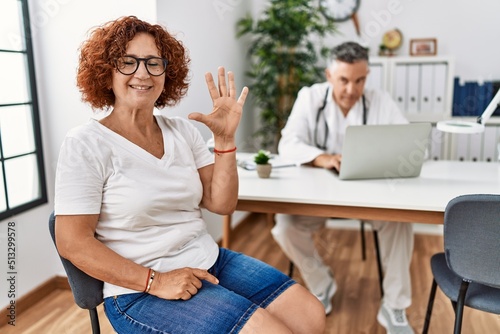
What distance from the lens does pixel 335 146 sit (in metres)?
2.46

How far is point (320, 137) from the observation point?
8.11 feet

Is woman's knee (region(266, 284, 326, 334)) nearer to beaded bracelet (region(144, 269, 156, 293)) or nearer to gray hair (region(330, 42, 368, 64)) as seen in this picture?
beaded bracelet (region(144, 269, 156, 293))

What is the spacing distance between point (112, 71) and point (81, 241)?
1.60ft

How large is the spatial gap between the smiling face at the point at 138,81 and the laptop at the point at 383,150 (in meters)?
0.81

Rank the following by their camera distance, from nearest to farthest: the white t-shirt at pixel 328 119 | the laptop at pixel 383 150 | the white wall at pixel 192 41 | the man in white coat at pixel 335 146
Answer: the laptop at pixel 383 150, the man in white coat at pixel 335 146, the white wall at pixel 192 41, the white t-shirt at pixel 328 119

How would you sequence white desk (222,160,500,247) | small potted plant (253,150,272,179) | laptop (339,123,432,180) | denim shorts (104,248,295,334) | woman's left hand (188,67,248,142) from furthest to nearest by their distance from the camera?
small potted plant (253,150,272,179) < laptop (339,123,432,180) < white desk (222,160,500,247) < woman's left hand (188,67,248,142) < denim shorts (104,248,295,334)

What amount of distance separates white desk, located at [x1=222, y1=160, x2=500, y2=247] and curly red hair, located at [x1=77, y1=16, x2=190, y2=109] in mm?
601

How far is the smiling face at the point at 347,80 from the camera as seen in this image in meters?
2.33

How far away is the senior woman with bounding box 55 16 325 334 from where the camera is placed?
1208 mm

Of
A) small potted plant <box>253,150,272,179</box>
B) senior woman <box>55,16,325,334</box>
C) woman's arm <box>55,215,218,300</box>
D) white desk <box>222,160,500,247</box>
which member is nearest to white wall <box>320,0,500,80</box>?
white desk <box>222,160,500,247</box>

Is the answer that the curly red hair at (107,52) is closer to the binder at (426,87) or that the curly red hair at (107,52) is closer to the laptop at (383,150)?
the laptop at (383,150)

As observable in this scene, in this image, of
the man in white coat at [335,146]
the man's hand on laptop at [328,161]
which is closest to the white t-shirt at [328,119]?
the man in white coat at [335,146]

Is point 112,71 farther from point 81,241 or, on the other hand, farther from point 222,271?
point 222,271

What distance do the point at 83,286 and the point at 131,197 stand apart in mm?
282
